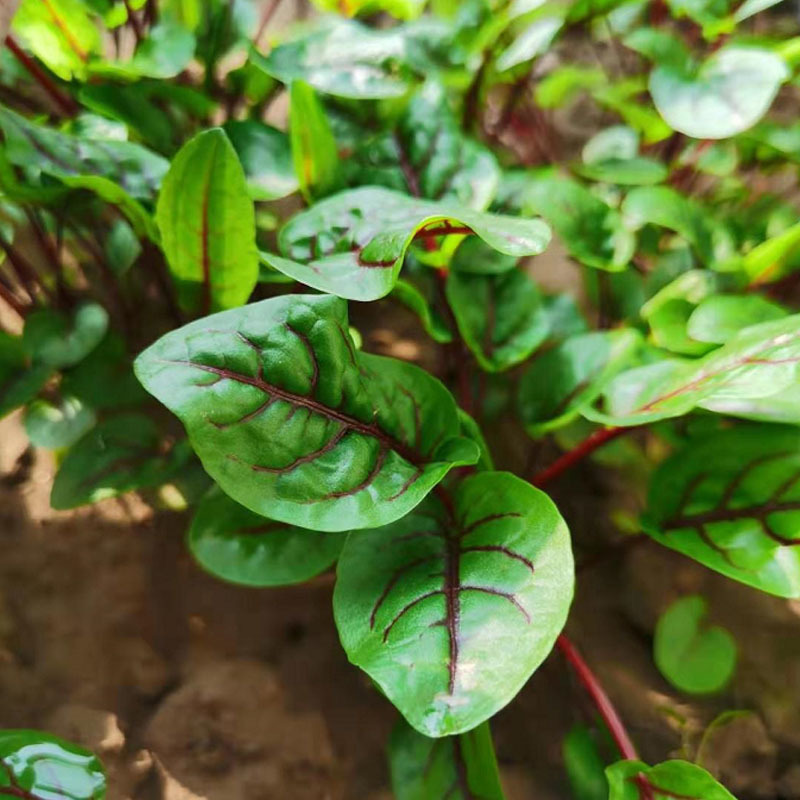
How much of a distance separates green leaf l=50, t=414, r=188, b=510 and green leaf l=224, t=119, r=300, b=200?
35cm

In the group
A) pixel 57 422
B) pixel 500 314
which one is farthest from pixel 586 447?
pixel 57 422

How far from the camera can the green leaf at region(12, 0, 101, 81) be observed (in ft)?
3.05

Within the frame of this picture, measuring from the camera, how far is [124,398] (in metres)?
0.94

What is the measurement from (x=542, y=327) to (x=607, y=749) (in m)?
0.55

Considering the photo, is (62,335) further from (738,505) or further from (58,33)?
(738,505)

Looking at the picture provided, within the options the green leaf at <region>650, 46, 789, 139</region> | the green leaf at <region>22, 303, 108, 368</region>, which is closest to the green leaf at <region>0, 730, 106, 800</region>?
the green leaf at <region>22, 303, 108, 368</region>

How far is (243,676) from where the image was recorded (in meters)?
0.90

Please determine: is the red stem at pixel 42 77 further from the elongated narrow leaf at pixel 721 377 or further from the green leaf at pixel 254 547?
the elongated narrow leaf at pixel 721 377

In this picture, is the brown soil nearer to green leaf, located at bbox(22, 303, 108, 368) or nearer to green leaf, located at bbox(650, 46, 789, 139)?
green leaf, located at bbox(22, 303, 108, 368)

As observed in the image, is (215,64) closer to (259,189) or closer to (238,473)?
(259,189)

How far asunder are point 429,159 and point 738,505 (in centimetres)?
60

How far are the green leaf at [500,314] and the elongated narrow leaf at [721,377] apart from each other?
0.17m

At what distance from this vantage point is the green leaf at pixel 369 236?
62cm

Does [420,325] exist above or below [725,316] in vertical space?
below
